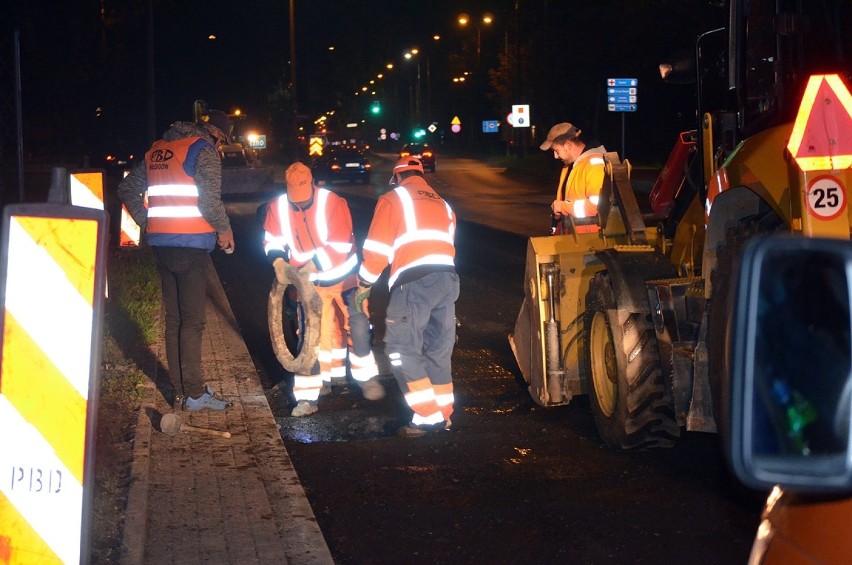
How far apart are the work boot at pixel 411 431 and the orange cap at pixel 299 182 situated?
188 cm

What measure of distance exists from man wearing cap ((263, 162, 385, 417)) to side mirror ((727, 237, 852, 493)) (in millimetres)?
6486

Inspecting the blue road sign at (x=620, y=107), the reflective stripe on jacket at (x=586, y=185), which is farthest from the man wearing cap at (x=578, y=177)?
the blue road sign at (x=620, y=107)

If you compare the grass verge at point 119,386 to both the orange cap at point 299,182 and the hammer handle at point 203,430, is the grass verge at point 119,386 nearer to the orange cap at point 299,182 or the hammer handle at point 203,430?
the hammer handle at point 203,430

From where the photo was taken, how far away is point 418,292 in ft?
25.4

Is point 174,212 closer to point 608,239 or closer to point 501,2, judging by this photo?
point 608,239

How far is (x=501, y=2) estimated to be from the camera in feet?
258

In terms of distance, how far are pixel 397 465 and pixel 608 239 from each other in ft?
6.67

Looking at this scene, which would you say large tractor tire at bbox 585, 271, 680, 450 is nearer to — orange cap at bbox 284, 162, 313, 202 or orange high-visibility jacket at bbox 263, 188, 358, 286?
orange high-visibility jacket at bbox 263, 188, 358, 286

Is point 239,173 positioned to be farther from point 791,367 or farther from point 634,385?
point 791,367

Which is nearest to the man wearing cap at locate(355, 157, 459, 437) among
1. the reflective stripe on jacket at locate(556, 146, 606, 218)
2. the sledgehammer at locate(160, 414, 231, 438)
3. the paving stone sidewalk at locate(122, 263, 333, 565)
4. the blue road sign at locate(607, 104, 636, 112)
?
the paving stone sidewalk at locate(122, 263, 333, 565)

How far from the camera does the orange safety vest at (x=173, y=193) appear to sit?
25.1 ft

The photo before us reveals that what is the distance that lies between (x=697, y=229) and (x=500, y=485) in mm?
1827

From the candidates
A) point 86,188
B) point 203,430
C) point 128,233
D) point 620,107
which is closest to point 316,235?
point 203,430

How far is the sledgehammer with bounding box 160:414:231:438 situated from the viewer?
7309 millimetres
